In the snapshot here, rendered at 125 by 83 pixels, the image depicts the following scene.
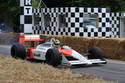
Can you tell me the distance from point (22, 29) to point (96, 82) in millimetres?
11234

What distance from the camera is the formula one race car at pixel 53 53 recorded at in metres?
10.2

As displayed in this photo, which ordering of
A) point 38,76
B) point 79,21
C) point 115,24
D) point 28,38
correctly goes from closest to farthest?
point 38,76
point 28,38
point 79,21
point 115,24

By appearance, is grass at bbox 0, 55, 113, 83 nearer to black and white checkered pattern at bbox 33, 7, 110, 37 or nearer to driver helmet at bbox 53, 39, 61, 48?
driver helmet at bbox 53, 39, 61, 48

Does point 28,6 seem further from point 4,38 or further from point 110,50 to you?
point 4,38

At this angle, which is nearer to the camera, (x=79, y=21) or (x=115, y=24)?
(x=79, y=21)

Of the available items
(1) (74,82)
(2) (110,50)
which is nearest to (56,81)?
(1) (74,82)

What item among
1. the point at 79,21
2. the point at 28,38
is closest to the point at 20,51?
the point at 28,38

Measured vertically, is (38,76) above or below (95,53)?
below

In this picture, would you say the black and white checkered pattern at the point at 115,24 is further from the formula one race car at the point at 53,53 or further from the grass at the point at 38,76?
the grass at the point at 38,76

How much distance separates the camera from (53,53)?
10.1 m

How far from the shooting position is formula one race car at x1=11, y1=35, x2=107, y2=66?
10.2 meters

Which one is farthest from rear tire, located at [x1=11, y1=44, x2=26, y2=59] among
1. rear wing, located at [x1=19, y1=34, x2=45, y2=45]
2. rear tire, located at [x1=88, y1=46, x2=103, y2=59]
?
rear tire, located at [x1=88, y1=46, x2=103, y2=59]

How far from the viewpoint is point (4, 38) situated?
24250mm

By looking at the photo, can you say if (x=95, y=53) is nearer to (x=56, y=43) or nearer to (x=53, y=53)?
(x=56, y=43)
